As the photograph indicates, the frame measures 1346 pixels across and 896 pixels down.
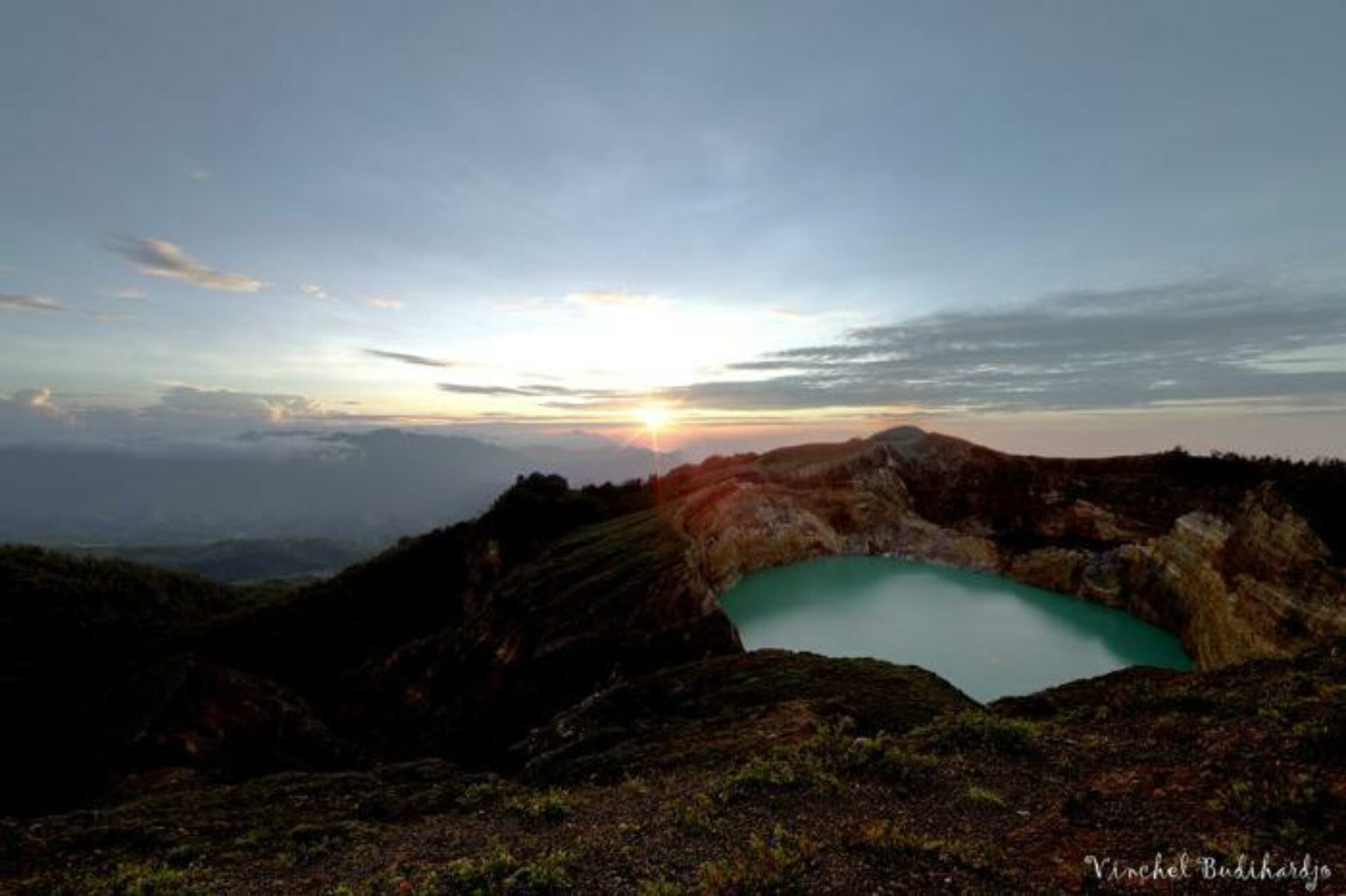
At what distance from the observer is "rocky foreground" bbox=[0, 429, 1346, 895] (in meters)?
11.1

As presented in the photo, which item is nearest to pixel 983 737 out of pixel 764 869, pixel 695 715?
pixel 764 869

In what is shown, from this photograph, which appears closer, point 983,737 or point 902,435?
point 983,737

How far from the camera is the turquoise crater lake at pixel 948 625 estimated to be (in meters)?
34.1

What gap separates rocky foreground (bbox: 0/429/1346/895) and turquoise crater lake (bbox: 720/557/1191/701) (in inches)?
112

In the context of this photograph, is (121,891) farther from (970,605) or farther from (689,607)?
(970,605)

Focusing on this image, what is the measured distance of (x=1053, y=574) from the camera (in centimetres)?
5075

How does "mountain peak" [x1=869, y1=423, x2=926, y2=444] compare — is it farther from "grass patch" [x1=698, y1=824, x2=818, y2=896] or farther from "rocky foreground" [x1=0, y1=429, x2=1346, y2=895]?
"grass patch" [x1=698, y1=824, x2=818, y2=896]

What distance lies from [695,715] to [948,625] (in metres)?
23.7

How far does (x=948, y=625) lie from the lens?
39.2 meters

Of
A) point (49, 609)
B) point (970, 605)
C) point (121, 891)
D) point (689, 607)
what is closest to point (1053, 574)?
point (970, 605)

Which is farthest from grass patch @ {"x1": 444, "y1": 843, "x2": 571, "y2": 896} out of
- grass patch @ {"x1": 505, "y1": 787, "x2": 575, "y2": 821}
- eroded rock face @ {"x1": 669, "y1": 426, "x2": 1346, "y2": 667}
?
eroded rock face @ {"x1": 669, "y1": 426, "x2": 1346, "y2": 667}

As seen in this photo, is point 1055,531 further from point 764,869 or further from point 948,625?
point 764,869

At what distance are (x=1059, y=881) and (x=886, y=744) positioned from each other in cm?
672

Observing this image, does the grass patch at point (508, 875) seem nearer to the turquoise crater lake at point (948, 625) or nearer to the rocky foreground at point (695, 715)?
the rocky foreground at point (695, 715)
